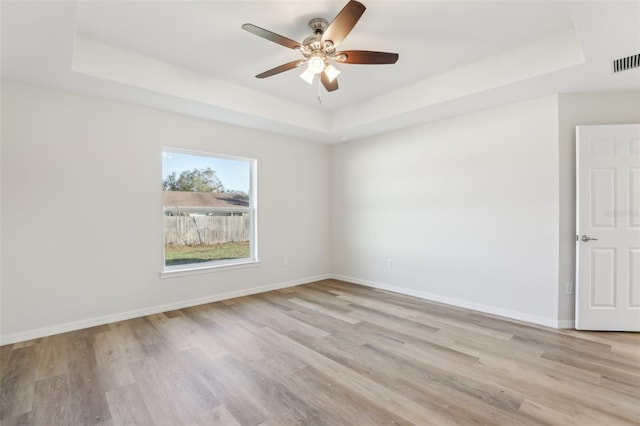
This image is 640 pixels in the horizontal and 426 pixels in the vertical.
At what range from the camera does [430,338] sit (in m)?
2.92

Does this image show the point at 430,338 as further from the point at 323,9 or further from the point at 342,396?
the point at 323,9

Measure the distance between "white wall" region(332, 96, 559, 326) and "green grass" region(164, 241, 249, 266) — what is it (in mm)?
1946

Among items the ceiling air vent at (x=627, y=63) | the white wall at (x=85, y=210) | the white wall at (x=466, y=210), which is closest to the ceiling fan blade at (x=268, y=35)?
the white wall at (x=85, y=210)

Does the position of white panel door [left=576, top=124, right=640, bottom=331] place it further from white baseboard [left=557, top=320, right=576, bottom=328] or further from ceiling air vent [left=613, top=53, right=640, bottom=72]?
ceiling air vent [left=613, top=53, right=640, bottom=72]

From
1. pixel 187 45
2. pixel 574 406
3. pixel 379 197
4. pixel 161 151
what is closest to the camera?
pixel 574 406

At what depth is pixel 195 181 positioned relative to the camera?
4141 mm

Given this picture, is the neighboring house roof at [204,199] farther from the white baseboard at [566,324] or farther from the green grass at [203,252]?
the white baseboard at [566,324]

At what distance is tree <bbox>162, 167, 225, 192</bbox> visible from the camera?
154 inches

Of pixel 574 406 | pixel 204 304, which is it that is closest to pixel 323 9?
pixel 574 406

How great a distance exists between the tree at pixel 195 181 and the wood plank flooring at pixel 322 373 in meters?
1.66

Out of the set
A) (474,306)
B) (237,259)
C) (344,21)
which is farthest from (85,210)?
(474,306)

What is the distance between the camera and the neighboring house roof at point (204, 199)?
3918 millimetres

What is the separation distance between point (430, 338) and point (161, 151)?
3773mm

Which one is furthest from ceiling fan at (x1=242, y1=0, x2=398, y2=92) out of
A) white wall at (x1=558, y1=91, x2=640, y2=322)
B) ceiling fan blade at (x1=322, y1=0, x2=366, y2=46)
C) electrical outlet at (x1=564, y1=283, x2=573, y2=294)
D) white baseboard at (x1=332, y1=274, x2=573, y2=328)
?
white baseboard at (x1=332, y1=274, x2=573, y2=328)
